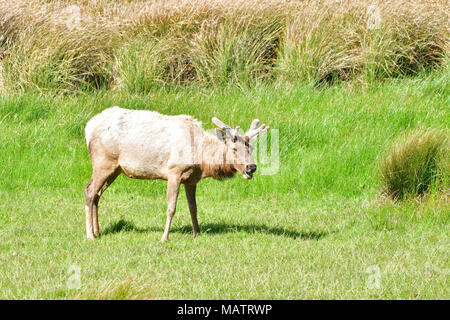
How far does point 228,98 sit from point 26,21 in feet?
14.7

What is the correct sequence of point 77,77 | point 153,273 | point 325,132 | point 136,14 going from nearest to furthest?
1. point 153,273
2. point 325,132
3. point 77,77
4. point 136,14

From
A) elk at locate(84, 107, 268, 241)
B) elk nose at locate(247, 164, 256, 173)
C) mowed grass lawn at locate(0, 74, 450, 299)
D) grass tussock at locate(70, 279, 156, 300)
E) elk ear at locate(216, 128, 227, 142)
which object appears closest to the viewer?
grass tussock at locate(70, 279, 156, 300)

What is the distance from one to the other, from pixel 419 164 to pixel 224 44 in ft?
19.5

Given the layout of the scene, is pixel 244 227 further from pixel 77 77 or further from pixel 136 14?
pixel 136 14

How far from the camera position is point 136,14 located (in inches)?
579

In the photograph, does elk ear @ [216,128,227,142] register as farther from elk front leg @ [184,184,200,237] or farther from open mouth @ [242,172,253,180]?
elk front leg @ [184,184,200,237]

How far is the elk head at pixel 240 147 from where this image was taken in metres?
7.07

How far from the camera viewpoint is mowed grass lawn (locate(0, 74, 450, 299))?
6031mm

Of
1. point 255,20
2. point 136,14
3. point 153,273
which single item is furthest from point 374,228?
point 136,14

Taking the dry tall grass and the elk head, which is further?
the dry tall grass

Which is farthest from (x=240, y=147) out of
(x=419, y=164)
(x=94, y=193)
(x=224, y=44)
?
(x=224, y=44)

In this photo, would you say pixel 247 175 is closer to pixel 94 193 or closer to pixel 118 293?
pixel 94 193

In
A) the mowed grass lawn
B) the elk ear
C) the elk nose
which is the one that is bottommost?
the mowed grass lawn

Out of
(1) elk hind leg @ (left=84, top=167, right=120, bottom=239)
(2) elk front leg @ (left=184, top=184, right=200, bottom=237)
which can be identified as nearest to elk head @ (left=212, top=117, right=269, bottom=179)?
(2) elk front leg @ (left=184, top=184, right=200, bottom=237)
